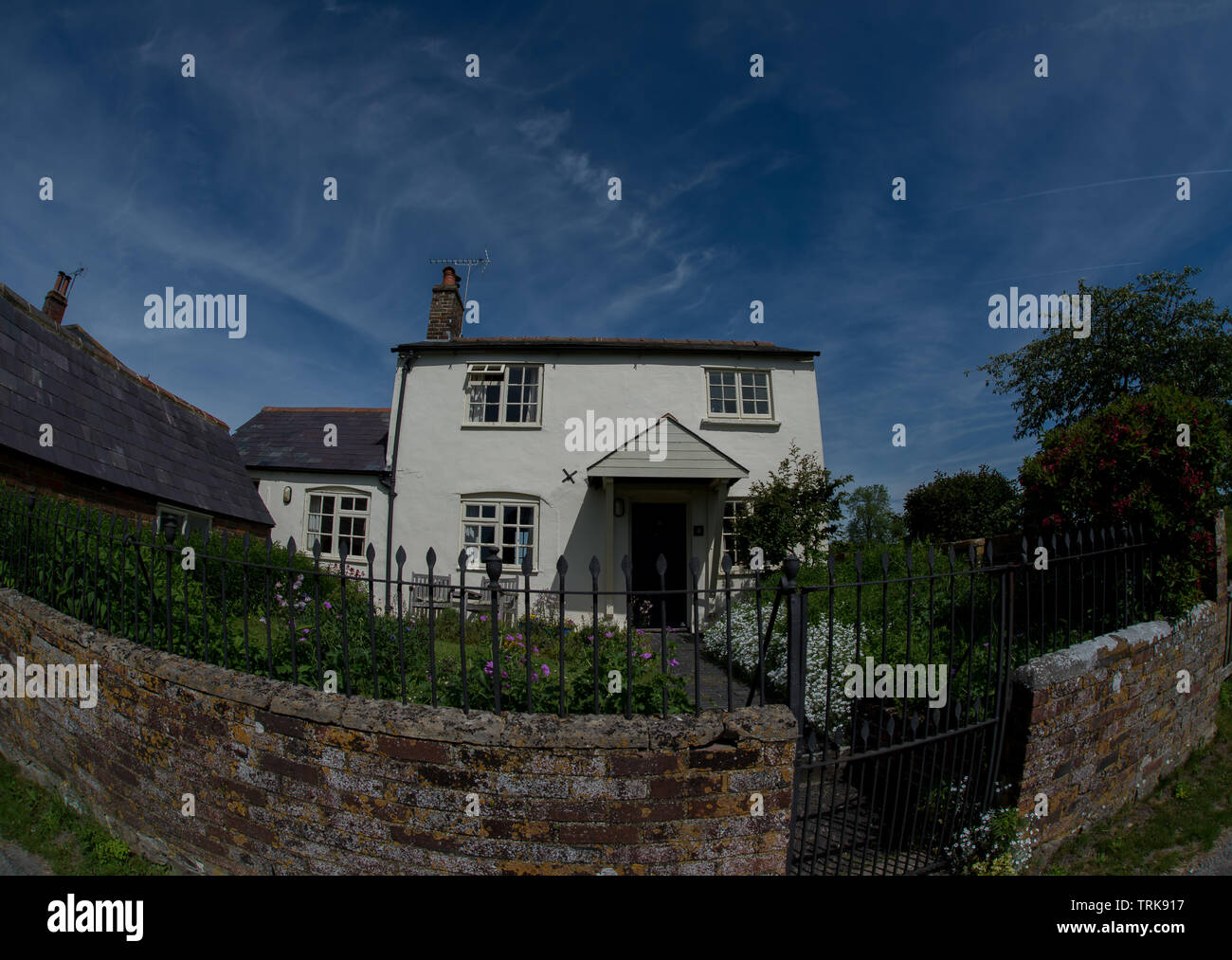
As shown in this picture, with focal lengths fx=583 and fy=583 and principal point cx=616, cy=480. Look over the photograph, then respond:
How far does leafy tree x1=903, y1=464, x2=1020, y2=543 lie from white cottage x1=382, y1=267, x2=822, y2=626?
1063 centimetres

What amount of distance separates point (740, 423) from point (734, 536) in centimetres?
266

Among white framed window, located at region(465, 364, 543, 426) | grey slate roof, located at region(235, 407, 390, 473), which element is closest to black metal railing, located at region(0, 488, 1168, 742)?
white framed window, located at region(465, 364, 543, 426)

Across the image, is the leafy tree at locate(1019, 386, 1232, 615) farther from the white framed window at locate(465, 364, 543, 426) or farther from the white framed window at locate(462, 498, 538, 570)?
the white framed window at locate(465, 364, 543, 426)

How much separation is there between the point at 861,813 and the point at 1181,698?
10.4ft

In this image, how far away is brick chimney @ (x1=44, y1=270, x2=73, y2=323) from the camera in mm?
16692

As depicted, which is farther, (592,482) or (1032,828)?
(592,482)

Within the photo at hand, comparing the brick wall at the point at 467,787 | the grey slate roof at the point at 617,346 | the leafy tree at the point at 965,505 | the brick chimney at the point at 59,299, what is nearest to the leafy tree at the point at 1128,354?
the leafy tree at the point at 965,505

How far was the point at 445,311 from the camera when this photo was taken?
48.0 ft

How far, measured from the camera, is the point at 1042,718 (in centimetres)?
376

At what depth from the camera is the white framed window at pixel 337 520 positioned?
45.2ft

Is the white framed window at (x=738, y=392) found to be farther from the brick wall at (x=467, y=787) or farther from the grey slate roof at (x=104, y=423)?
the brick wall at (x=467, y=787)
